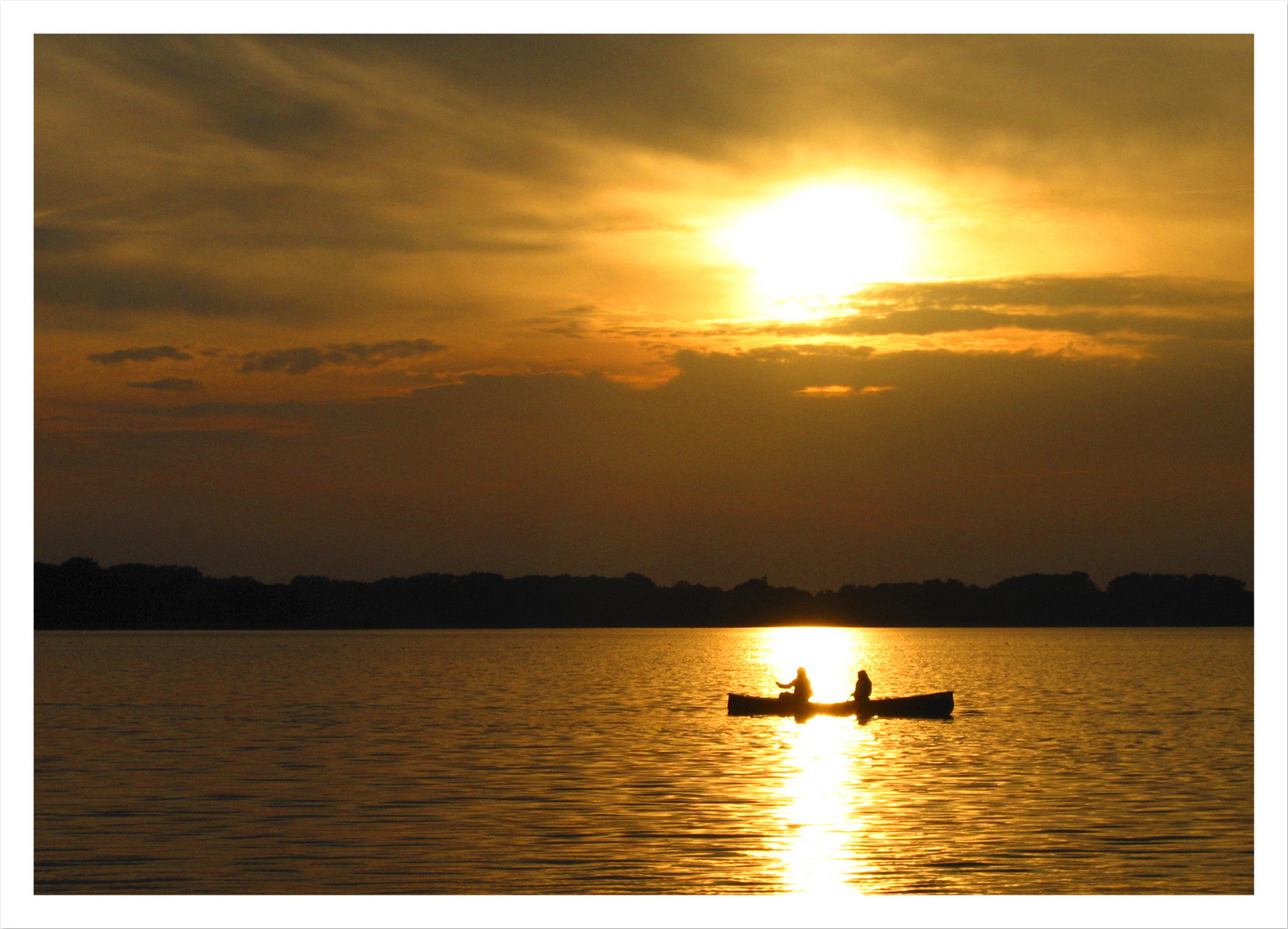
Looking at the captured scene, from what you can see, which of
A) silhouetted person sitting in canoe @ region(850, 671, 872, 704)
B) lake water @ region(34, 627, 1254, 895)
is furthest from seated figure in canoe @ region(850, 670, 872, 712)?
lake water @ region(34, 627, 1254, 895)

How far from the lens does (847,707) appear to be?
50469 mm

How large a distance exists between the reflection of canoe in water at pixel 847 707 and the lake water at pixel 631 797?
86 centimetres

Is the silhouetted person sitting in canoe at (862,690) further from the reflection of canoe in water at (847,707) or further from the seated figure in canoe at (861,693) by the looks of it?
the reflection of canoe in water at (847,707)

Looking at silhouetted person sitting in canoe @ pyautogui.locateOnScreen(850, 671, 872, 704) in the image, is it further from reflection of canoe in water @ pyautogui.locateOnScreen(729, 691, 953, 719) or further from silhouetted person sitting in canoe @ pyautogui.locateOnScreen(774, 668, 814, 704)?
silhouetted person sitting in canoe @ pyautogui.locateOnScreen(774, 668, 814, 704)

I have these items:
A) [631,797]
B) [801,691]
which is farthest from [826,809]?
[801,691]

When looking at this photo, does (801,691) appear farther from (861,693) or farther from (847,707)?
(861,693)

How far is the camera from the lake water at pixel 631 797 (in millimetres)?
23953

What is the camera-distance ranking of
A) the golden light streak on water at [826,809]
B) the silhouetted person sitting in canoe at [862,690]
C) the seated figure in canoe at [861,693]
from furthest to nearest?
the seated figure in canoe at [861,693], the silhouetted person sitting in canoe at [862,690], the golden light streak on water at [826,809]

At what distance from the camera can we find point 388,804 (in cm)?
3231

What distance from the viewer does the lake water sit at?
24.0 meters

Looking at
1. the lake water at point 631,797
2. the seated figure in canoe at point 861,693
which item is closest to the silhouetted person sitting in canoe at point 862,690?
the seated figure in canoe at point 861,693

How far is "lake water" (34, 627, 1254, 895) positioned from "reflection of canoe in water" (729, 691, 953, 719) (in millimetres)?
862

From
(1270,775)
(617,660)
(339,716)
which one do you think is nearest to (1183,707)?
(339,716)

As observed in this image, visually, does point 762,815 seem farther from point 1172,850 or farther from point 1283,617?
point 1283,617
